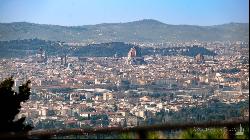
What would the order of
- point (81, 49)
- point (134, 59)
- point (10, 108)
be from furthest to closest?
point (81, 49) < point (134, 59) < point (10, 108)

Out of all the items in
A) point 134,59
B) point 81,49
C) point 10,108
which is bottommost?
point 134,59

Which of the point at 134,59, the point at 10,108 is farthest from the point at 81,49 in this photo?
the point at 10,108

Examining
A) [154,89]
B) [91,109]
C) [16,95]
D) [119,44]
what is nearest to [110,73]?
[154,89]

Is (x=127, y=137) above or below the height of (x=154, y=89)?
above

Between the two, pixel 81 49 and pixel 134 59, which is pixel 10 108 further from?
pixel 81 49

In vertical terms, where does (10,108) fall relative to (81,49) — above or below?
above

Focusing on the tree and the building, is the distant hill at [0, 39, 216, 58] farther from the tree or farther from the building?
the tree

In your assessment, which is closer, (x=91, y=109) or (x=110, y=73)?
(x=91, y=109)

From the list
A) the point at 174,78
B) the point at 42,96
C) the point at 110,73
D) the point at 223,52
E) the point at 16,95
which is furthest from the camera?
the point at 223,52

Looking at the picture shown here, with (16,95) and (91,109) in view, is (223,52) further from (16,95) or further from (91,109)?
(16,95)

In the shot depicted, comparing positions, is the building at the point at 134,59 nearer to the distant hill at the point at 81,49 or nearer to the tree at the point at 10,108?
the distant hill at the point at 81,49

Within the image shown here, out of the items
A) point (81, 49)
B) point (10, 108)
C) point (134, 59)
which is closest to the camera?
point (10, 108)
